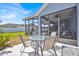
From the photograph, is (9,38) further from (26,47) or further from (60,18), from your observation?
(60,18)

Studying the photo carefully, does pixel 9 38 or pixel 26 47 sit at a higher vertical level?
pixel 9 38

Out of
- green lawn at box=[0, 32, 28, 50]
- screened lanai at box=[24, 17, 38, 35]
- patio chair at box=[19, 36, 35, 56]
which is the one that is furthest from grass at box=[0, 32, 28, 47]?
screened lanai at box=[24, 17, 38, 35]

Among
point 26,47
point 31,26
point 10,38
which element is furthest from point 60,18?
point 10,38

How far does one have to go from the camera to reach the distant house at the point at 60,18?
7.18 m

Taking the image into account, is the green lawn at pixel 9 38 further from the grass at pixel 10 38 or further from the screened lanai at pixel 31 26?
the screened lanai at pixel 31 26

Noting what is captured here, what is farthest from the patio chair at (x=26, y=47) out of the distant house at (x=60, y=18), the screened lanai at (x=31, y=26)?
the distant house at (x=60, y=18)

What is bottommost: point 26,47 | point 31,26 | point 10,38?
point 26,47

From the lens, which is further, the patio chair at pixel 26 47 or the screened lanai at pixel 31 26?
the screened lanai at pixel 31 26

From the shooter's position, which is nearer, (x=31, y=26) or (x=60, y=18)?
(x=31, y=26)

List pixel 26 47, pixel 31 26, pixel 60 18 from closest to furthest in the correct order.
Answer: pixel 26 47 → pixel 31 26 → pixel 60 18

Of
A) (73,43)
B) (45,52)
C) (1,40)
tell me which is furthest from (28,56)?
(73,43)

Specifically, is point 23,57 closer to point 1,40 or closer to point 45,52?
point 45,52

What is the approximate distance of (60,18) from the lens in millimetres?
8203

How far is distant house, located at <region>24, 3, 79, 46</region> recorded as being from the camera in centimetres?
718
